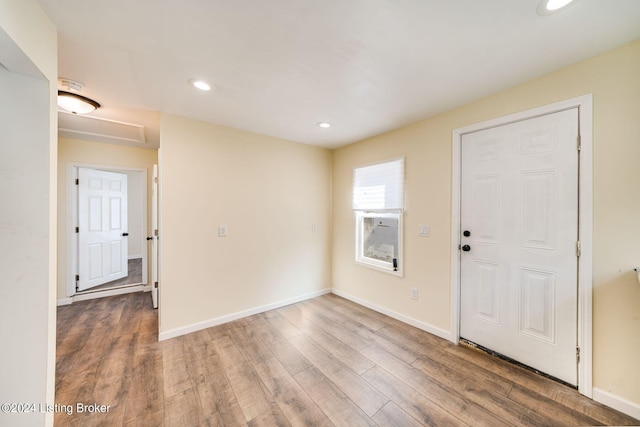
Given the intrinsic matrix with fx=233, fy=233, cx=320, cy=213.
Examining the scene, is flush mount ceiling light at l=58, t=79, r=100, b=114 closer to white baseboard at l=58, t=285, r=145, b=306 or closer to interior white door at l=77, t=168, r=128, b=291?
interior white door at l=77, t=168, r=128, b=291

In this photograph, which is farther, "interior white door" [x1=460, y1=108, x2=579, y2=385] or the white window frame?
the white window frame

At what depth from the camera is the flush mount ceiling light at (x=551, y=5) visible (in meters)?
1.17

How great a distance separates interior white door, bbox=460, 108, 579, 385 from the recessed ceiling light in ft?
8.04

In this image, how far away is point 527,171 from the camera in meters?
1.94

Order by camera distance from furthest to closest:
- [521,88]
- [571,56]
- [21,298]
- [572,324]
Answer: [521,88], [572,324], [571,56], [21,298]

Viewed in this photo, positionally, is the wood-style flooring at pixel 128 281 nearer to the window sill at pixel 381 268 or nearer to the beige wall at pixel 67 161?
the beige wall at pixel 67 161

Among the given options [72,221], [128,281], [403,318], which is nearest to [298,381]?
[403,318]

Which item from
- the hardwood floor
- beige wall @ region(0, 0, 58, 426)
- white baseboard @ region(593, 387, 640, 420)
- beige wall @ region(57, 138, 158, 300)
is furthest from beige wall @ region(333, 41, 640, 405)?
beige wall @ region(57, 138, 158, 300)

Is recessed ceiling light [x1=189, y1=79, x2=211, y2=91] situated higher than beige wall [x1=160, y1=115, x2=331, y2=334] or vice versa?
recessed ceiling light [x1=189, y1=79, x2=211, y2=91]

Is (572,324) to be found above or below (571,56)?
below

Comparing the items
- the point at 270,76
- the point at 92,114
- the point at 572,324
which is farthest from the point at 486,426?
the point at 92,114

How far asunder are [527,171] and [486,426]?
188 cm

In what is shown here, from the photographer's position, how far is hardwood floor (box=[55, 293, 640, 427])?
1533 mm

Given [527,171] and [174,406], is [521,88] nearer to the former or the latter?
[527,171]
